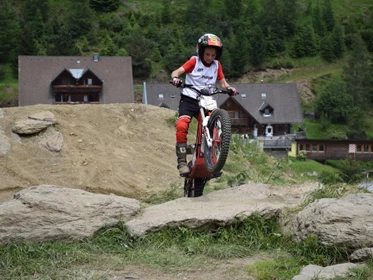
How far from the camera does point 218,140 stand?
809cm

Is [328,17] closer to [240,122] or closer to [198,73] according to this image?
[240,122]

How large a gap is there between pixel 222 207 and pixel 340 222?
1595 millimetres

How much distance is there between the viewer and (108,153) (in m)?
12.6

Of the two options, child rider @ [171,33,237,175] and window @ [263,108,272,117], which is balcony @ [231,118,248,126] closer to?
window @ [263,108,272,117]

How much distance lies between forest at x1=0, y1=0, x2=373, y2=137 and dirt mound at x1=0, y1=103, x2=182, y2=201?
49675 millimetres

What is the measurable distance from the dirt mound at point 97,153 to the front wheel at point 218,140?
8.69ft

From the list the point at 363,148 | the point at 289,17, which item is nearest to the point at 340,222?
the point at 363,148

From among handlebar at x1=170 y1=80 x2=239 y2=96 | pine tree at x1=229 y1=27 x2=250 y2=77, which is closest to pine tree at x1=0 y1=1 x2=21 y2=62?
pine tree at x1=229 y1=27 x2=250 y2=77

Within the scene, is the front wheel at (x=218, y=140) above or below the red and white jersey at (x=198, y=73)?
below

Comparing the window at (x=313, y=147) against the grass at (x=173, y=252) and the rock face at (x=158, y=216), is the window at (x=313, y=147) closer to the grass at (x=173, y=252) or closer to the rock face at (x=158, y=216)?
the rock face at (x=158, y=216)

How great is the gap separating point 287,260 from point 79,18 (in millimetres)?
71012

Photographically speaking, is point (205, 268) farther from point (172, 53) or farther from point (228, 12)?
point (228, 12)

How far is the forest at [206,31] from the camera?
223 feet

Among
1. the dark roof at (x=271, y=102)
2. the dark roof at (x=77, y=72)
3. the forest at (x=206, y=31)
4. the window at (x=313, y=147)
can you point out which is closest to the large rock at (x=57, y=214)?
the dark roof at (x=77, y=72)
